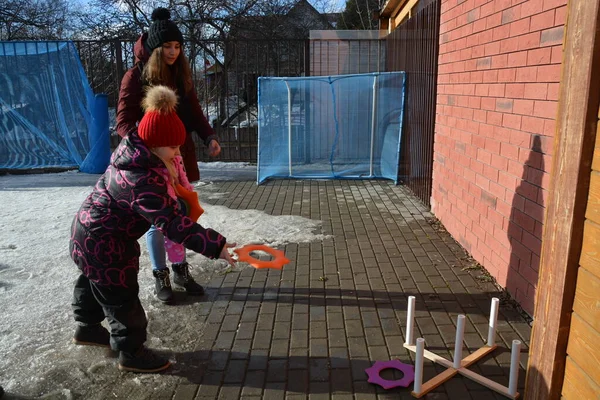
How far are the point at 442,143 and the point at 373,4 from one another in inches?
959

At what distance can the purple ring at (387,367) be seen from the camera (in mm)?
2770

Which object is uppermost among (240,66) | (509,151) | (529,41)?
(240,66)

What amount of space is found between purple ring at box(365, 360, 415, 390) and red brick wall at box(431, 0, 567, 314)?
1189 mm

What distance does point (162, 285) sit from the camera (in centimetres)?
392

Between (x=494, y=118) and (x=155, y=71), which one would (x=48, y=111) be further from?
(x=494, y=118)

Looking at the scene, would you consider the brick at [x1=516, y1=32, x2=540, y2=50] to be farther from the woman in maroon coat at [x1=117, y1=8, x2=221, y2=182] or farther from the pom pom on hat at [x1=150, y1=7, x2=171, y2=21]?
the pom pom on hat at [x1=150, y1=7, x2=171, y2=21]

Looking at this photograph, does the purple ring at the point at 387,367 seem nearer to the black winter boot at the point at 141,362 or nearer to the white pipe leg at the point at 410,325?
the white pipe leg at the point at 410,325

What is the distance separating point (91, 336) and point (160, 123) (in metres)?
1.48

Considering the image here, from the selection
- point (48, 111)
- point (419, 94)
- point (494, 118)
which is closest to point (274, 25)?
point (48, 111)

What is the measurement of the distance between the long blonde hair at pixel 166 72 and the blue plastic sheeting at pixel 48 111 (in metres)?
6.34

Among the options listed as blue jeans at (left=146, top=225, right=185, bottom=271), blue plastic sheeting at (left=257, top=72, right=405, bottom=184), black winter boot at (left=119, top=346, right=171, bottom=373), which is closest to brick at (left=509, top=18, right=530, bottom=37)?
blue jeans at (left=146, top=225, right=185, bottom=271)

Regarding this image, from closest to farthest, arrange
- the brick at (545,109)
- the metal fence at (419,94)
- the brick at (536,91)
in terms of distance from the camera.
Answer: the brick at (545,109), the brick at (536,91), the metal fence at (419,94)

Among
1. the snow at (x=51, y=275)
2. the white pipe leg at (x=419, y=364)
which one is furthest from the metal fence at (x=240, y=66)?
the white pipe leg at (x=419, y=364)

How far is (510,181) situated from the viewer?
3943 mm
